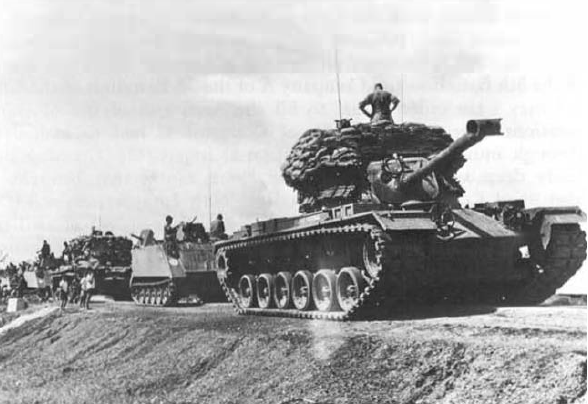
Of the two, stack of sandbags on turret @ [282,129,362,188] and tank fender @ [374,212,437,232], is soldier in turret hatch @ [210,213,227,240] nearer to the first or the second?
stack of sandbags on turret @ [282,129,362,188]

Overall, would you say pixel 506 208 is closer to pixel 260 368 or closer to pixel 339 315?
pixel 339 315

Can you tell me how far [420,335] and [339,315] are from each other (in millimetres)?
3872

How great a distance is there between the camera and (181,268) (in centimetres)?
2597

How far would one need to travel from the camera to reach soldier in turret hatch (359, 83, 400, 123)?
17875 mm

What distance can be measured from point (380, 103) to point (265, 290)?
5532 millimetres

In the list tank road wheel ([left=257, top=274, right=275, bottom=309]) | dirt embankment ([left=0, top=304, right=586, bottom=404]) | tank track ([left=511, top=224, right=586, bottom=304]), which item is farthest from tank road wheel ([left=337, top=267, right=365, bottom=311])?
tank track ([left=511, top=224, right=586, bottom=304])

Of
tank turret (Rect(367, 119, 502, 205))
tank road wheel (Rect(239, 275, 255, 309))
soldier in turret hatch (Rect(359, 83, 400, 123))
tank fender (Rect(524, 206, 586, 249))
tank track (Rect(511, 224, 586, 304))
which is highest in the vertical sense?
soldier in turret hatch (Rect(359, 83, 400, 123))

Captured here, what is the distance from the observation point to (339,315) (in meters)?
14.5

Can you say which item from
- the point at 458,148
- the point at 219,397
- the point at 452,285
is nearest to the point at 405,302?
the point at 452,285

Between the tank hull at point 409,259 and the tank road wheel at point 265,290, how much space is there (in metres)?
0.40

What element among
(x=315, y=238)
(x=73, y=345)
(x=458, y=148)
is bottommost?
(x=73, y=345)

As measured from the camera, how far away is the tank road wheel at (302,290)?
16422mm

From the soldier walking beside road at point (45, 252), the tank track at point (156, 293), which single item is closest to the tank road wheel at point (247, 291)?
the tank track at point (156, 293)

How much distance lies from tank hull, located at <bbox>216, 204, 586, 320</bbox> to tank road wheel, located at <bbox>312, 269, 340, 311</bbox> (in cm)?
2
